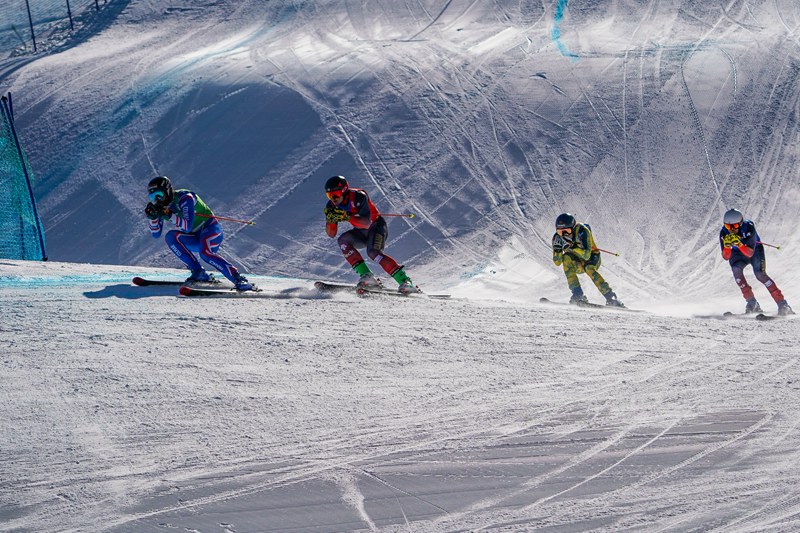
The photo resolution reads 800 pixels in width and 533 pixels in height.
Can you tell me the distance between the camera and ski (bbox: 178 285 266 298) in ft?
32.9

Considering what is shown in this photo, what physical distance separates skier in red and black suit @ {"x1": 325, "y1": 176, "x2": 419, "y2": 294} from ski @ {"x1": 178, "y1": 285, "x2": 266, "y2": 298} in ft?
3.69

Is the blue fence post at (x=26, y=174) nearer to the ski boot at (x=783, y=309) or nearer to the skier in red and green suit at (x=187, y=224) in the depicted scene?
the skier in red and green suit at (x=187, y=224)

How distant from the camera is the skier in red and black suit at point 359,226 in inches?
440

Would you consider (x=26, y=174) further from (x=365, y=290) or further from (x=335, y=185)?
(x=365, y=290)

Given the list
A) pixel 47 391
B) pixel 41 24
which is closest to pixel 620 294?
pixel 47 391

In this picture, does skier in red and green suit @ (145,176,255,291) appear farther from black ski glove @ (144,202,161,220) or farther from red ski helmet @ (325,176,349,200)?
red ski helmet @ (325,176,349,200)

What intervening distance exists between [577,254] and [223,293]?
5.12 meters

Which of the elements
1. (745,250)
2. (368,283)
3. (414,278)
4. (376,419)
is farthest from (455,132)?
(376,419)

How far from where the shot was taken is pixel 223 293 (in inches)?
404

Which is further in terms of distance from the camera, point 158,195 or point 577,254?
point 577,254

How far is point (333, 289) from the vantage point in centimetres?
1109

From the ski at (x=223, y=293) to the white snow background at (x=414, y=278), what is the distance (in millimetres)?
223

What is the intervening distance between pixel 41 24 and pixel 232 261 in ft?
52.8

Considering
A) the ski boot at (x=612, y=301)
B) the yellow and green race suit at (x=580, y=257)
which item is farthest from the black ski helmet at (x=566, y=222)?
the ski boot at (x=612, y=301)
